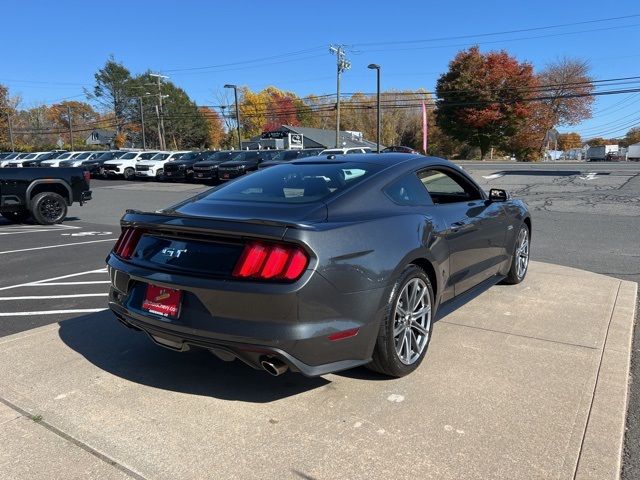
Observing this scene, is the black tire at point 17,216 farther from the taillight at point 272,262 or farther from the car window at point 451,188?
the taillight at point 272,262

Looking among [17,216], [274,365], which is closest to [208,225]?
[274,365]

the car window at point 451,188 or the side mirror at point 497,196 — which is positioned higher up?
the car window at point 451,188

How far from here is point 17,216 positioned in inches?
502

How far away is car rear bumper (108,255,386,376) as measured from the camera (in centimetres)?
280

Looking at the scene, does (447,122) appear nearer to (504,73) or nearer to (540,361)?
(504,73)

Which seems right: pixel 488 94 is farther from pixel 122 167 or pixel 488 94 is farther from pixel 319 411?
pixel 319 411

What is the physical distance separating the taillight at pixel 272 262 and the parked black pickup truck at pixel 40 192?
422 inches

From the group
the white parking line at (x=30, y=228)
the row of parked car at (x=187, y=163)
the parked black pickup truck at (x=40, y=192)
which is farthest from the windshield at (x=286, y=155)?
the white parking line at (x=30, y=228)

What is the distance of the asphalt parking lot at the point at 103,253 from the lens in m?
4.88

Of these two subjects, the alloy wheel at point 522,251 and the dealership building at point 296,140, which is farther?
the dealership building at point 296,140

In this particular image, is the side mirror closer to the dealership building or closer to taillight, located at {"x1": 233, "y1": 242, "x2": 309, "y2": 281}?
taillight, located at {"x1": 233, "y1": 242, "x2": 309, "y2": 281}

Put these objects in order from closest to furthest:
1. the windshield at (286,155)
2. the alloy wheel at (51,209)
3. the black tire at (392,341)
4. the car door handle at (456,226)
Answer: the black tire at (392,341) < the car door handle at (456,226) < the alloy wheel at (51,209) < the windshield at (286,155)

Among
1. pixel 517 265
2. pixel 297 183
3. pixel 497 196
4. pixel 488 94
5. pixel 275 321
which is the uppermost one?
pixel 488 94

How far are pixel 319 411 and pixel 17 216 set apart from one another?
12265mm
